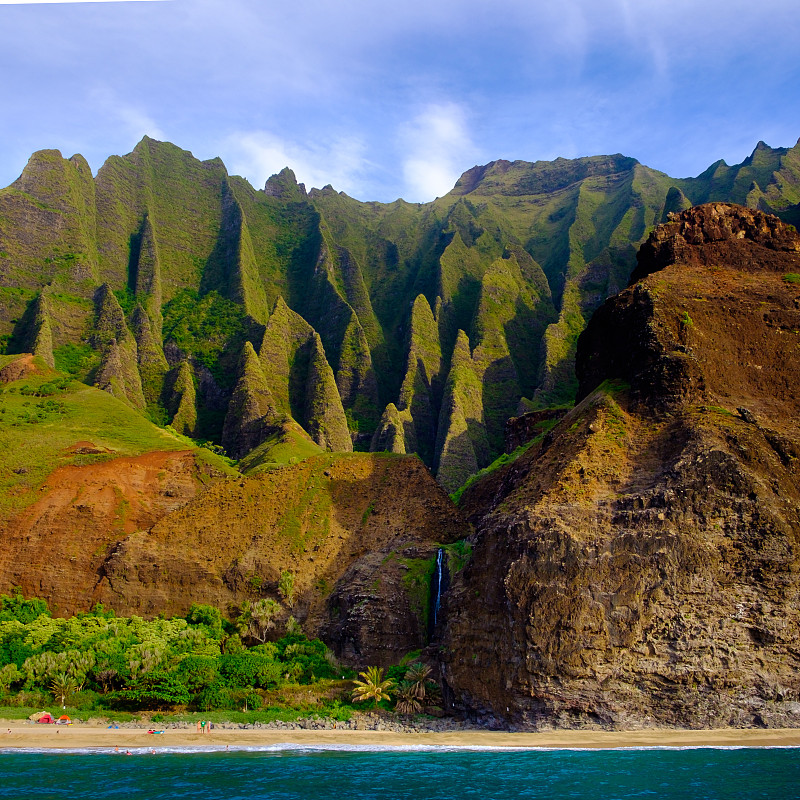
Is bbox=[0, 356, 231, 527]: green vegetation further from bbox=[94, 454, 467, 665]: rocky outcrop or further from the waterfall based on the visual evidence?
the waterfall

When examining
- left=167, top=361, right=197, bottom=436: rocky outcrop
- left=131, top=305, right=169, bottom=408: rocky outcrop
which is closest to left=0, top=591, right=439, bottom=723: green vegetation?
left=167, top=361, right=197, bottom=436: rocky outcrop

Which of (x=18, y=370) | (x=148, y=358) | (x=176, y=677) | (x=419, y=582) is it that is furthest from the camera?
(x=148, y=358)

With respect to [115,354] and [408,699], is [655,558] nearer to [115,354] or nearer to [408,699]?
[408,699]

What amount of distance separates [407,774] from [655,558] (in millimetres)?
20815

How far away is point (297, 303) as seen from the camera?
175 m

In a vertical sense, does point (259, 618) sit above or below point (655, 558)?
below

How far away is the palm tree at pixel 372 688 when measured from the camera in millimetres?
54906

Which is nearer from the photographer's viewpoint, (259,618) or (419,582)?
(419,582)

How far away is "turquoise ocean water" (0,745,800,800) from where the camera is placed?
36719mm

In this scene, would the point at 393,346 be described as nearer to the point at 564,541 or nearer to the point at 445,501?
the point at 445,501

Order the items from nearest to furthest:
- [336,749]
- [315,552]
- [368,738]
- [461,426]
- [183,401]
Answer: [336,749] < [368,738] < [315,552] < [461,426] < [183,401]

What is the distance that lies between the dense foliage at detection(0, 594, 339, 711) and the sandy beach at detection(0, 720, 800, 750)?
431 cm

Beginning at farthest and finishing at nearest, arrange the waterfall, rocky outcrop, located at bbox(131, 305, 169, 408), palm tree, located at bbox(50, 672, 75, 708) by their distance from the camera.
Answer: rocky outcrop, located at bbox(131, 305, 169, 408)
the waterfall
palm tree, located at bbox(50, 672, 75, 708)

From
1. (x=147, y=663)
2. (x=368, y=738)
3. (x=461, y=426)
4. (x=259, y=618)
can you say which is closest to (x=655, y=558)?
(x=368, y=738)
